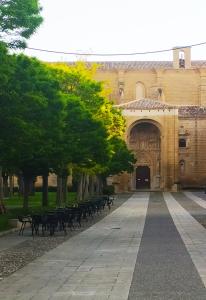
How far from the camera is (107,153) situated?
38.0 metres

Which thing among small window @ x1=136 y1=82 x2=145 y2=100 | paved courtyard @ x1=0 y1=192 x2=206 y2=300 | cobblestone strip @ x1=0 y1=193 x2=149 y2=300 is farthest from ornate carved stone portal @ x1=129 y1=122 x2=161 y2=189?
cobblestone strip @ x1=0 y1=193 x2=149 y2=300

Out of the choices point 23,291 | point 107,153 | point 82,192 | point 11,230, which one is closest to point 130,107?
point 82,192

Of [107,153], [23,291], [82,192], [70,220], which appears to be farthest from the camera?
[82,192]

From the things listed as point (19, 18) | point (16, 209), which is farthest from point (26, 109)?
point (16, 209)

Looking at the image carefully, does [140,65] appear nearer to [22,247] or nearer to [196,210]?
[196,210]

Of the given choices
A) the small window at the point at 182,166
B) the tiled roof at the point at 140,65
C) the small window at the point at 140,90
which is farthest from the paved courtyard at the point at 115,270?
the tiled roof at the point at 140,65

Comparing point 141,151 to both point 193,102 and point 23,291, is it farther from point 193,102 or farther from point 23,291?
point 23,291

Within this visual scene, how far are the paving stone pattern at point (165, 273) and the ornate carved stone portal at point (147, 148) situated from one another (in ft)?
204

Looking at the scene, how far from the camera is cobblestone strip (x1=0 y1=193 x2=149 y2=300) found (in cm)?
877

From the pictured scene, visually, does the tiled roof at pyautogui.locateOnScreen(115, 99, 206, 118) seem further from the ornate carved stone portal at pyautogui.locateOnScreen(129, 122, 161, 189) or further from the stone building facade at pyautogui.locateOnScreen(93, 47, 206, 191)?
the ornate carved stone portal at pyautogui.locateOnScreen(129, 122, 161, 189)

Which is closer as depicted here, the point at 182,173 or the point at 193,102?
the point at 182,173

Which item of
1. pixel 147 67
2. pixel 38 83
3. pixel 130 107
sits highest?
pixel 147 67

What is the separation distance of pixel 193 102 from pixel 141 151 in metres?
14.0

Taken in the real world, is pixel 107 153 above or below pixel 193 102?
below
